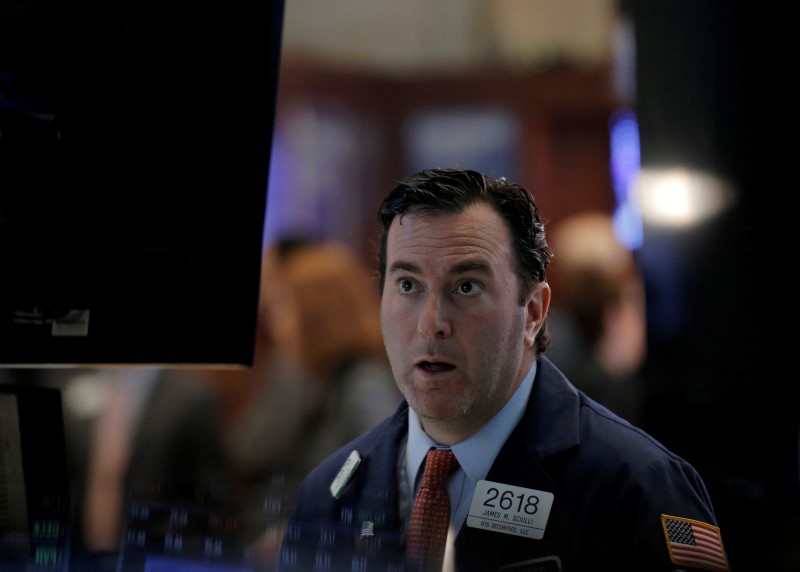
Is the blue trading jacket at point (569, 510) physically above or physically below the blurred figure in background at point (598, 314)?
below

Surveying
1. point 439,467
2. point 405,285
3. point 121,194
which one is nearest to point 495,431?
point 439,467

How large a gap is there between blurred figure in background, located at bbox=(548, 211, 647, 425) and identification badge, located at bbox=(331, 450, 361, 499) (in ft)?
0.99

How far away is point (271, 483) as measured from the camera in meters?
1.22

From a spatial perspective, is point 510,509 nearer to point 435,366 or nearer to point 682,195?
point 435,366

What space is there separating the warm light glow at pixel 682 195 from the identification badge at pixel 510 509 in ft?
2.52

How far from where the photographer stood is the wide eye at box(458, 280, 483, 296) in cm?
100

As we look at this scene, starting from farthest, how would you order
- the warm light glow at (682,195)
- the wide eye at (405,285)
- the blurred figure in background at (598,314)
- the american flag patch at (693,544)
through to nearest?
the warm light glow at (682,195) < the blurred figure in background at (598,314) < the wide eye at (405,285) < the american flag patch at (693,544)

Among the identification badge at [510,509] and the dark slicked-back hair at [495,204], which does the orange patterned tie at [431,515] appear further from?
the dark slicked-back hair at [495,204]

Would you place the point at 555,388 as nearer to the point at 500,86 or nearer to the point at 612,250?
the point at 612,250

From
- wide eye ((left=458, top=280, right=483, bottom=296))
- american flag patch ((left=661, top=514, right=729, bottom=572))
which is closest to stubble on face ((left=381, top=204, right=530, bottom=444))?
wide eye ((left=458, top=280, right=483, bottom=296))

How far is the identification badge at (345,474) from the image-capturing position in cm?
111

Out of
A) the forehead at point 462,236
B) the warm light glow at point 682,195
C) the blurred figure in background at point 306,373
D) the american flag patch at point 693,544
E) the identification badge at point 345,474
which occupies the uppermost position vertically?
the warm light glow at point 682,195

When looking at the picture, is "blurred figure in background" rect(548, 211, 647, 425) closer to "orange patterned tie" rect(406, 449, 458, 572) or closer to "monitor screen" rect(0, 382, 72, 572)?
"orange patterned tie" rect(406, 449, 458, 572)

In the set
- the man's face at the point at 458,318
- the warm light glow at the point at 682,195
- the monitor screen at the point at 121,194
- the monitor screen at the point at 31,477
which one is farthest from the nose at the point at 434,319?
the warm light glow at the point at 682,195
